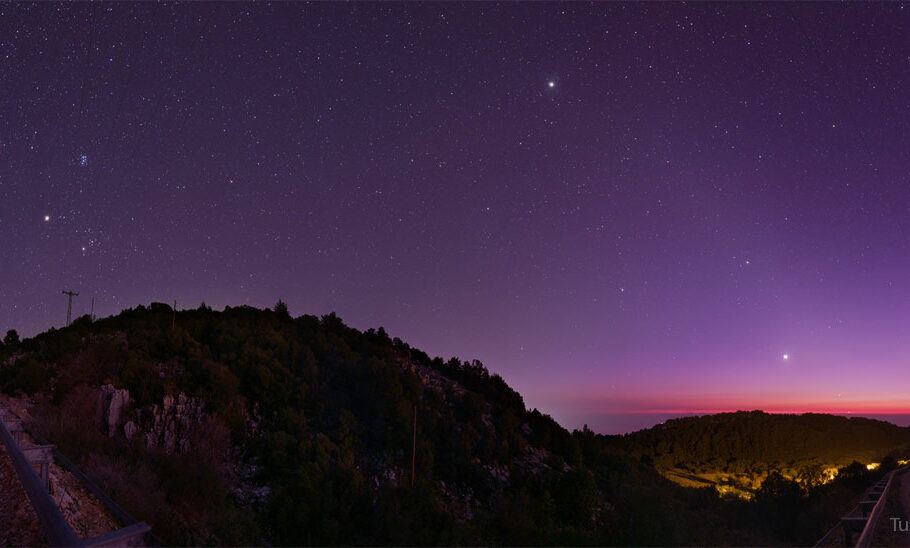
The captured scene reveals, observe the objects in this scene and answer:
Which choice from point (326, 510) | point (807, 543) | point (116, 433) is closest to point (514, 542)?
point (326, 510)

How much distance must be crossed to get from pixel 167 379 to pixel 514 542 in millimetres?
18470

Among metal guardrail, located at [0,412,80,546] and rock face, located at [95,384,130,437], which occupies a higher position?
metal guardrail, located at [0,412,80,546]

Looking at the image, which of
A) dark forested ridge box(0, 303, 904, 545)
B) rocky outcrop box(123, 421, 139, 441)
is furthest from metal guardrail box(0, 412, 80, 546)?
rocky outcrop box(123, 421, 139, 441)

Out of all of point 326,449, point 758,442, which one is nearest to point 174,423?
point 326,449

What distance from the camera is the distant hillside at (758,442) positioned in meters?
65.9

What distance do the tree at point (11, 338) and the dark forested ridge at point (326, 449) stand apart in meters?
0.47

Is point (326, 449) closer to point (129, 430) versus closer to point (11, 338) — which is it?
point (129, 430)

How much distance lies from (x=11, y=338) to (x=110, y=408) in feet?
79.0

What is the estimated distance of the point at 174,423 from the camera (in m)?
21.7

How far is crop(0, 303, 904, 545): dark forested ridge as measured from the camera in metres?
13.4

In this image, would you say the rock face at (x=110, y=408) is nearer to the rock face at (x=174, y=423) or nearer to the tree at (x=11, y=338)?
the rock face at (x=174, y=423)

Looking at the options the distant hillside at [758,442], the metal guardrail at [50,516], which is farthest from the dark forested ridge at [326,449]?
the distant hillside at [758,442]

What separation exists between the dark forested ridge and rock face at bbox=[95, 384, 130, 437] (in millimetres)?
57

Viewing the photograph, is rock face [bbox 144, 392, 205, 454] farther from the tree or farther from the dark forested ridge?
the tree
